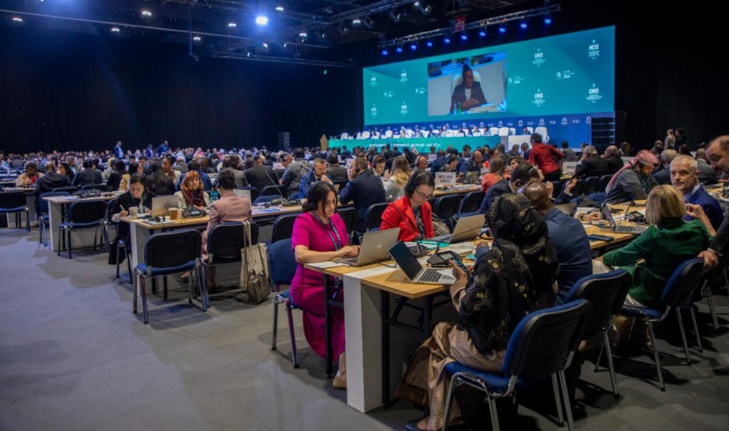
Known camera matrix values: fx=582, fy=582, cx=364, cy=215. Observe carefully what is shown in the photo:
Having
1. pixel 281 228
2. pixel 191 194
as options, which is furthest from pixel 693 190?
pixel 191 194

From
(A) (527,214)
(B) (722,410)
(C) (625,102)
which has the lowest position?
(B) (722,410)

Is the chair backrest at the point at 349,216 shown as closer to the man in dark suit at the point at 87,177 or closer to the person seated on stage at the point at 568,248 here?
the person seated on stage at the point at 568,248

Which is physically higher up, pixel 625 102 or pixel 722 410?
pixel 625 102

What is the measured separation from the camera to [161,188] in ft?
26.2

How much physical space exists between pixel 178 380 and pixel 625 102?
47.1 ft

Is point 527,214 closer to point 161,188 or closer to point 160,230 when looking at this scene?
point 160,230

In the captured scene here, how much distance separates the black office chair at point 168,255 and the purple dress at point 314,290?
1.66 m

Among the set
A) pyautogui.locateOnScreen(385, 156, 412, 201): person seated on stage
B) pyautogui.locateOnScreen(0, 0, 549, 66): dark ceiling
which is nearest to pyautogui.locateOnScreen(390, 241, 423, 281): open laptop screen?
pyautogui.locateOnScreen(385, 156, 412, 201): person seated on stage

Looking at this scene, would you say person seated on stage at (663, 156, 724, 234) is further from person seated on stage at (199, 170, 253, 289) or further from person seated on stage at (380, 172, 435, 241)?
person seated on stage at (199, 170, 253, 289)

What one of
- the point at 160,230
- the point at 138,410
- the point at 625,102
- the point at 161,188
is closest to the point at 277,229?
the point at 160,230

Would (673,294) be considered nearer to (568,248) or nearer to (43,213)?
(568,248)

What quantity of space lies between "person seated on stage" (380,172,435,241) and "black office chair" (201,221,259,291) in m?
1.76

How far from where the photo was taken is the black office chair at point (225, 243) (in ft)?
17.7

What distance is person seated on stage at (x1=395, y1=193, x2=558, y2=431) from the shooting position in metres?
2.54
